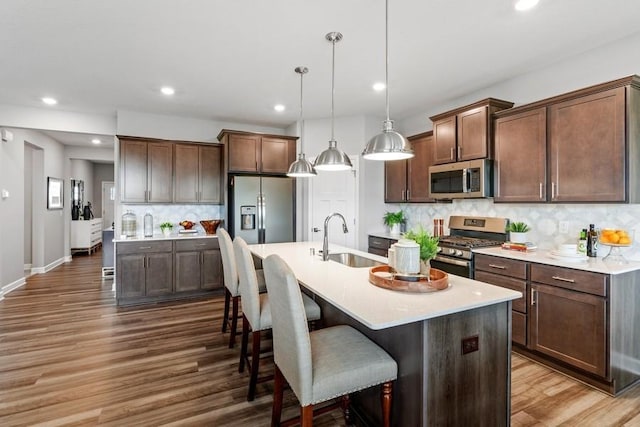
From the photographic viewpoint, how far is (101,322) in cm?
372

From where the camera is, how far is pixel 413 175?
462cm

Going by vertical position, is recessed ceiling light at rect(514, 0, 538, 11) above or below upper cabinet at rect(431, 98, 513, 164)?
above

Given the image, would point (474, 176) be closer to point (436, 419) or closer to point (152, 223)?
point (436, 419)

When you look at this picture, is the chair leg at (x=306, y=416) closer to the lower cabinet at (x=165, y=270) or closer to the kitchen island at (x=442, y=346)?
the kitchen island at (x=442, y=346)

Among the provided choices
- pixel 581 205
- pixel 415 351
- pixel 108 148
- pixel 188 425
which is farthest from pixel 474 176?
pixel 108 148

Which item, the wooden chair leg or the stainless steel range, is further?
the stainless steel range

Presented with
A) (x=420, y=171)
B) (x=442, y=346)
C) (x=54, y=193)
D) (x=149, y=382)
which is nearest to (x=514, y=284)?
(x=442, y=346)

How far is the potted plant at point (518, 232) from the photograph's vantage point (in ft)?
10.7

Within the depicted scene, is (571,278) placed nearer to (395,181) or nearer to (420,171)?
(420,171)

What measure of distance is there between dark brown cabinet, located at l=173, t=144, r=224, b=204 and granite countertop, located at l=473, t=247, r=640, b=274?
3809mm

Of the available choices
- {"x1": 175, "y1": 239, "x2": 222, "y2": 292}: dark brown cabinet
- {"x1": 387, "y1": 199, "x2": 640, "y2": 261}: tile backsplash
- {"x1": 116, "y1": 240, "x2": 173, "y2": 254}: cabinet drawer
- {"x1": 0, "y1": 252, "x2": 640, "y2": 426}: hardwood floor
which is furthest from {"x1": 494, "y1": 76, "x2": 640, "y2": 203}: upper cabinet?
{"x1": 116, "y1": 240, "x2": 173, "y2": 254}: cabinet drawer

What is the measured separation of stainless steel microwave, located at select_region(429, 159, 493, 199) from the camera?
3451 millimetres

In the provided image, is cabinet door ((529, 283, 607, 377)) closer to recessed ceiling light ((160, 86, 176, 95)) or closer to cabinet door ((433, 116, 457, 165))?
cabinet door ((433, 116, 457, 165))

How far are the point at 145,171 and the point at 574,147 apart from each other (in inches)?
199
